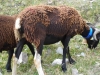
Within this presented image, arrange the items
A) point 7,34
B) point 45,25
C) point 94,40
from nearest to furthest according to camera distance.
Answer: point 45,25, point 7,34, point 94,40

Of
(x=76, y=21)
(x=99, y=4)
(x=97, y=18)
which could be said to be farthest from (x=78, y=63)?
(x=99, y=4)

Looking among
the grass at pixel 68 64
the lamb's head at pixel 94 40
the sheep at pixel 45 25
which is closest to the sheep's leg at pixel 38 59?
the sheep at pixel 45 25

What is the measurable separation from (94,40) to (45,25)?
6.34 ft

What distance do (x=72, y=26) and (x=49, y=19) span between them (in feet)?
2.29

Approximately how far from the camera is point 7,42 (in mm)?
6746

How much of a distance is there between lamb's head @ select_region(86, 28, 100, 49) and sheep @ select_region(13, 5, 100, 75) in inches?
25.0

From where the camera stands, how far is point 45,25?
6.12 meters

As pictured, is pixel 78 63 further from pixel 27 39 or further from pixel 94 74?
pixel 27 39

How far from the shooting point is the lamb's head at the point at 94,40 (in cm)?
742

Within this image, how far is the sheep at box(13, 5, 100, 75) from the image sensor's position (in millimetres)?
6062

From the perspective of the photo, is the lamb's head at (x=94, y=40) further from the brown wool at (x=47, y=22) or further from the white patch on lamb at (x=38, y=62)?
the white patch on lamb at (x=38, y=62)

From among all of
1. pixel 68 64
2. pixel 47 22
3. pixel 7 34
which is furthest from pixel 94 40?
pixel 7 34

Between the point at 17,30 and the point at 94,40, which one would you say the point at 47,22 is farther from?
the point at 94,40

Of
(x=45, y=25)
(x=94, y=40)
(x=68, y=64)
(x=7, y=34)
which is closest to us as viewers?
(x=45, y=25)
